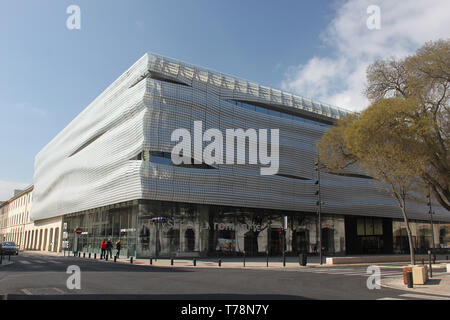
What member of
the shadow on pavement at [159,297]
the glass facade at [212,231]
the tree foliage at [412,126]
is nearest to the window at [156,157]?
the glass facade at [212,231]

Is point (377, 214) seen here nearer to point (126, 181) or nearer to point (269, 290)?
point (126, 181)

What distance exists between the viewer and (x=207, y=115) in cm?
3947

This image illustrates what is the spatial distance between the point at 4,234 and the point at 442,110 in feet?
381

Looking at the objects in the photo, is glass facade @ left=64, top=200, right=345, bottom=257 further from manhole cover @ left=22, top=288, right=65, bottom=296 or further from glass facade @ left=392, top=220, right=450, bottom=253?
manhole cover @ left=22, top=288, right=65, bottom=296

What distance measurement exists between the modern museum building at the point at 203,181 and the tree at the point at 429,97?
34.8ft

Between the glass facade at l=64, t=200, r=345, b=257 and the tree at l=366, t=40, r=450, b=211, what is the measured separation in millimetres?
13132

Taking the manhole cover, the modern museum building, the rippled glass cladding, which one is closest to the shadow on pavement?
the manhole cover

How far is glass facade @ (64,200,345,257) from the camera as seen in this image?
118 feet

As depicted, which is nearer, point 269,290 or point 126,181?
point 269,290

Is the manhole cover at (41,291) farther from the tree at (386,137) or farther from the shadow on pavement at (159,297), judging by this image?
the tree at (386,137)

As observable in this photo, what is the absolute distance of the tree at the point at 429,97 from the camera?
72.8 ft
